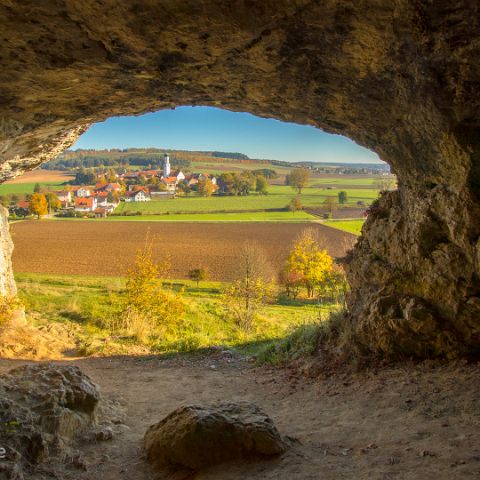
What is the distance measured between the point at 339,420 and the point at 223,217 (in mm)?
65058

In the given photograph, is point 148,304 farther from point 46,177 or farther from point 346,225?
point 46,177

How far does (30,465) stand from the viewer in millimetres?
4930

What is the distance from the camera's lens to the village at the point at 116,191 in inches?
3004

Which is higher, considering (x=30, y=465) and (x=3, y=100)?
(x=3, y=100)

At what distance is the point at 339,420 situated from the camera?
6.55 meters

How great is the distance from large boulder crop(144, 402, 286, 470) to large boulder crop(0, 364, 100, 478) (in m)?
1.36

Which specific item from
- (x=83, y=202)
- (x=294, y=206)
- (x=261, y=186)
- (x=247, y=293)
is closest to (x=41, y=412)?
(x=247, y=293)

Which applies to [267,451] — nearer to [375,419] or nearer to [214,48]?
[375,419]

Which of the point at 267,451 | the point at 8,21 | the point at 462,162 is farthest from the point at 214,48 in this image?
the point at 267,451

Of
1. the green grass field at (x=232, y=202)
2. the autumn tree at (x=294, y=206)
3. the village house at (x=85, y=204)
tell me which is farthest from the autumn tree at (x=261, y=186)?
the village house at (x=85, y=204)

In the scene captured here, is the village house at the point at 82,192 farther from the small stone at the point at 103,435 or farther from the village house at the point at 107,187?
the small stone at the point at 103,435

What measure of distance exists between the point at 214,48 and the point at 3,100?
309 cm

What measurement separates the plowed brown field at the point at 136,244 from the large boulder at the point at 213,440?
96.4 ft

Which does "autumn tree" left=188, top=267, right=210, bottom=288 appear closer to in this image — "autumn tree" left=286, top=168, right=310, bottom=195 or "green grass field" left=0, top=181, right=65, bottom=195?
"autumn tree" left=286, top=168, right=310, bottom=195
